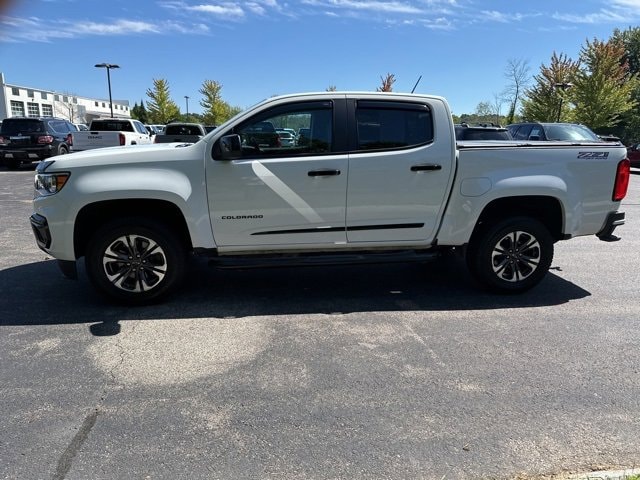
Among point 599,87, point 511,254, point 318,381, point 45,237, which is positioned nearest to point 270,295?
point 318,381

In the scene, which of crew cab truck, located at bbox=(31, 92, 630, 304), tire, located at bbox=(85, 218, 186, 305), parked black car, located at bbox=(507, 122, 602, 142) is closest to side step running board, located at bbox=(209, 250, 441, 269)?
crew cab truck, located at bbox=(31, 92, 630, 304)

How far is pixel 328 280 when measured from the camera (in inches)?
228

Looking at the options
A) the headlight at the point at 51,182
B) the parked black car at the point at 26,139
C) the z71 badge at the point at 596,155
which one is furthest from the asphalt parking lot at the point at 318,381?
the parked black car at the point at 26,139

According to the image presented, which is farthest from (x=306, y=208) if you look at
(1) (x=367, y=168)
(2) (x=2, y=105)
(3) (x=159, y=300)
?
(2) (x=2, y=105)

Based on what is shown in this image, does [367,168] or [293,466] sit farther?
[367,168]

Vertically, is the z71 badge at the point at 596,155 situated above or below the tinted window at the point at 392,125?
below

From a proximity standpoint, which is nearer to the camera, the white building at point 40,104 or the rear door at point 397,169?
the rear door at point 397,169

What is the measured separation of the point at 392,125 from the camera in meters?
4.91

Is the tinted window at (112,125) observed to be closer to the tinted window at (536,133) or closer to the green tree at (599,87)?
the tinted window at (536,133)

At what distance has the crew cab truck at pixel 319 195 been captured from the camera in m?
4.59

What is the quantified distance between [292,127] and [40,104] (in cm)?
9145

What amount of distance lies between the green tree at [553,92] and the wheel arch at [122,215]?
33605 mm

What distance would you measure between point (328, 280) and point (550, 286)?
251 centimetres

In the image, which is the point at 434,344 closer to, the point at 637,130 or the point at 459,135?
the point at 459,135
